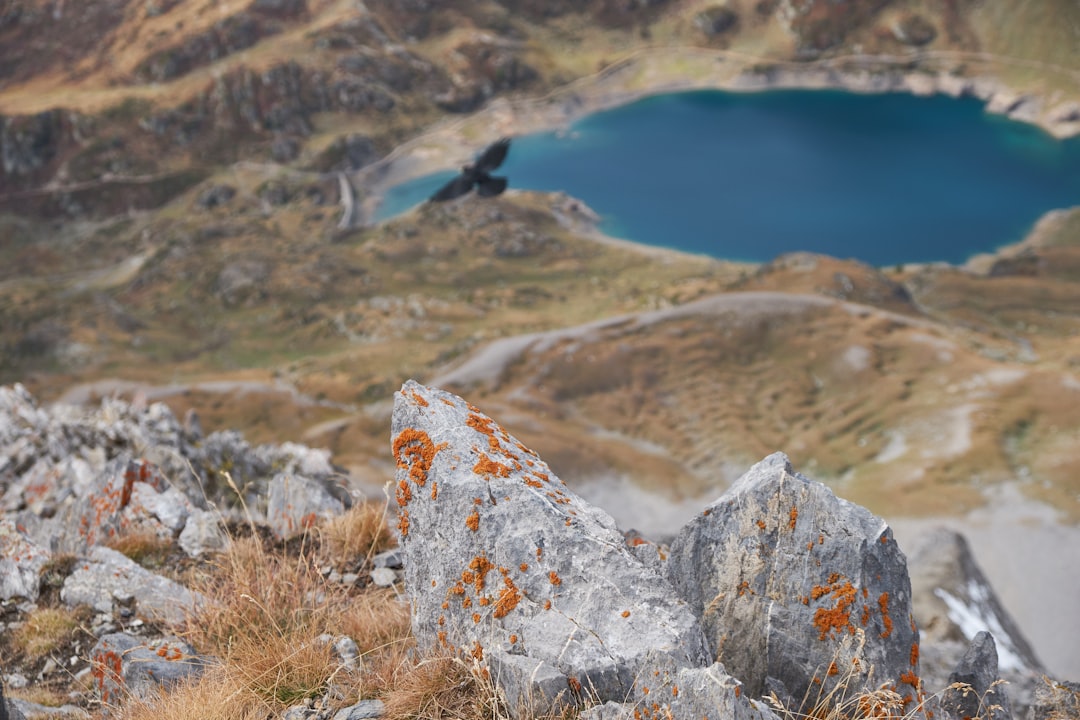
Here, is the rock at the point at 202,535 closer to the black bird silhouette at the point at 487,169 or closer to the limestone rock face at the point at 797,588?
the limestone rock face at the point at 797,588

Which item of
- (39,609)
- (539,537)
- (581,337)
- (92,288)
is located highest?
(539,537)

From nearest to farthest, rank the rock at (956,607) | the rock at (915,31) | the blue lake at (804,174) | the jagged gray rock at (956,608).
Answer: the jagged gray rock at (956,608) → the rock at (956,607) → the blue lake at (804,174) → the rock at (915,31)

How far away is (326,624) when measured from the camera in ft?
21.4

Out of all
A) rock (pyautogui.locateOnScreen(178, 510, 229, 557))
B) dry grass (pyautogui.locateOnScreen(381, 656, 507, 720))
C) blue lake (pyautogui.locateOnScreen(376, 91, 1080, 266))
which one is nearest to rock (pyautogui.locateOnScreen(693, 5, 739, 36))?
blue lake (pyautogui.locateOnScreen(376, 91, 1080, 266))

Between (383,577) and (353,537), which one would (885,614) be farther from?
(353,537)

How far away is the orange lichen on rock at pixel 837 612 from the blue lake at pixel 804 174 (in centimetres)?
8933

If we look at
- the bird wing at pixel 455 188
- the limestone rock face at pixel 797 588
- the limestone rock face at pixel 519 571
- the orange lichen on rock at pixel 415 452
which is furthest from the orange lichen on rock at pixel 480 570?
the bird wing at pixel 455 188

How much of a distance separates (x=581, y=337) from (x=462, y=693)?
176 feet

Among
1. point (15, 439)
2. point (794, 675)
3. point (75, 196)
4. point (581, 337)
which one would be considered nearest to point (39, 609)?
point (794, 675)

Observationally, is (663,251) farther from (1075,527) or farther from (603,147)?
(1075,527)

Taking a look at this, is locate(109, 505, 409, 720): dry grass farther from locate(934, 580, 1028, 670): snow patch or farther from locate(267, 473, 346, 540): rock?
locate(934, 580, 1028, 670): snow patch

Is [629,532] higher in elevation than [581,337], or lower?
higher

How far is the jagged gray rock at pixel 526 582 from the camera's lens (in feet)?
16.4

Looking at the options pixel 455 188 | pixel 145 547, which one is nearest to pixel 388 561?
pixel 145 547
